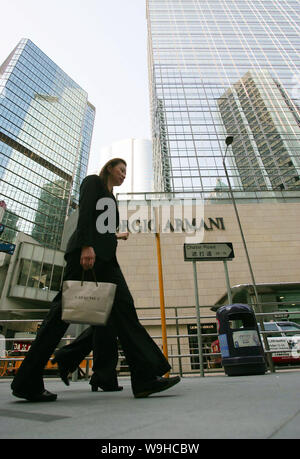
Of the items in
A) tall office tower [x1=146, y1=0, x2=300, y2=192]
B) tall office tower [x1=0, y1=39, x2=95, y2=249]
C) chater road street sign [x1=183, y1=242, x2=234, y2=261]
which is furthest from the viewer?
tall office tower [x1=0, y1=39, x2=95, y2=249]

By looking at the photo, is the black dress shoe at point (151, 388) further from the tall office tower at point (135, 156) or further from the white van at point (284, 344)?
the tall office tower at point (135, 156)

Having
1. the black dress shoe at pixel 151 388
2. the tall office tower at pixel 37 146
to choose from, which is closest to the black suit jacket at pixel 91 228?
the black dress shoe at pixel 151 388

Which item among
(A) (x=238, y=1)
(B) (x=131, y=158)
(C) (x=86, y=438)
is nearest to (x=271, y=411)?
(C) (x=86, y=438)

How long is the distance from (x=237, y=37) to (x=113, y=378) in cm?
5573

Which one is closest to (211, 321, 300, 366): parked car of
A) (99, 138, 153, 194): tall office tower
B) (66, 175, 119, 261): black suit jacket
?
(66, 175, 119, 261): black suit jacket

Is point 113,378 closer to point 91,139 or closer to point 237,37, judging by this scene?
point 237,37

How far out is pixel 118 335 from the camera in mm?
1758

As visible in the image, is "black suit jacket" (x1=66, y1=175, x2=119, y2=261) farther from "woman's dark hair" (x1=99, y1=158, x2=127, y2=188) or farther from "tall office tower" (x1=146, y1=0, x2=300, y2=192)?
"tall office tower" (x1=146, y1=0, x2=300, y2=192)

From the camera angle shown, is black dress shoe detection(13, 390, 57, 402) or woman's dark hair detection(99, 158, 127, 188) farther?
woman's dark hair detection(99, 158, 127, 188)

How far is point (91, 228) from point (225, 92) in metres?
41.0

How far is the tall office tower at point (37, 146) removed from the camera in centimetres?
5703

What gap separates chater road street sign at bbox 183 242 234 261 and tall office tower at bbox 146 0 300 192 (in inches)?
774

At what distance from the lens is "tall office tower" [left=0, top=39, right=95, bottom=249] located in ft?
187

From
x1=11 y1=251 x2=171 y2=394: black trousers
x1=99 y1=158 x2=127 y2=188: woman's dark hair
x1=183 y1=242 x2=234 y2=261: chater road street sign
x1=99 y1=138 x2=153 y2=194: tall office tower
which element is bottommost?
x1=11 y1=251 x2=171 y2=394: black trousers
